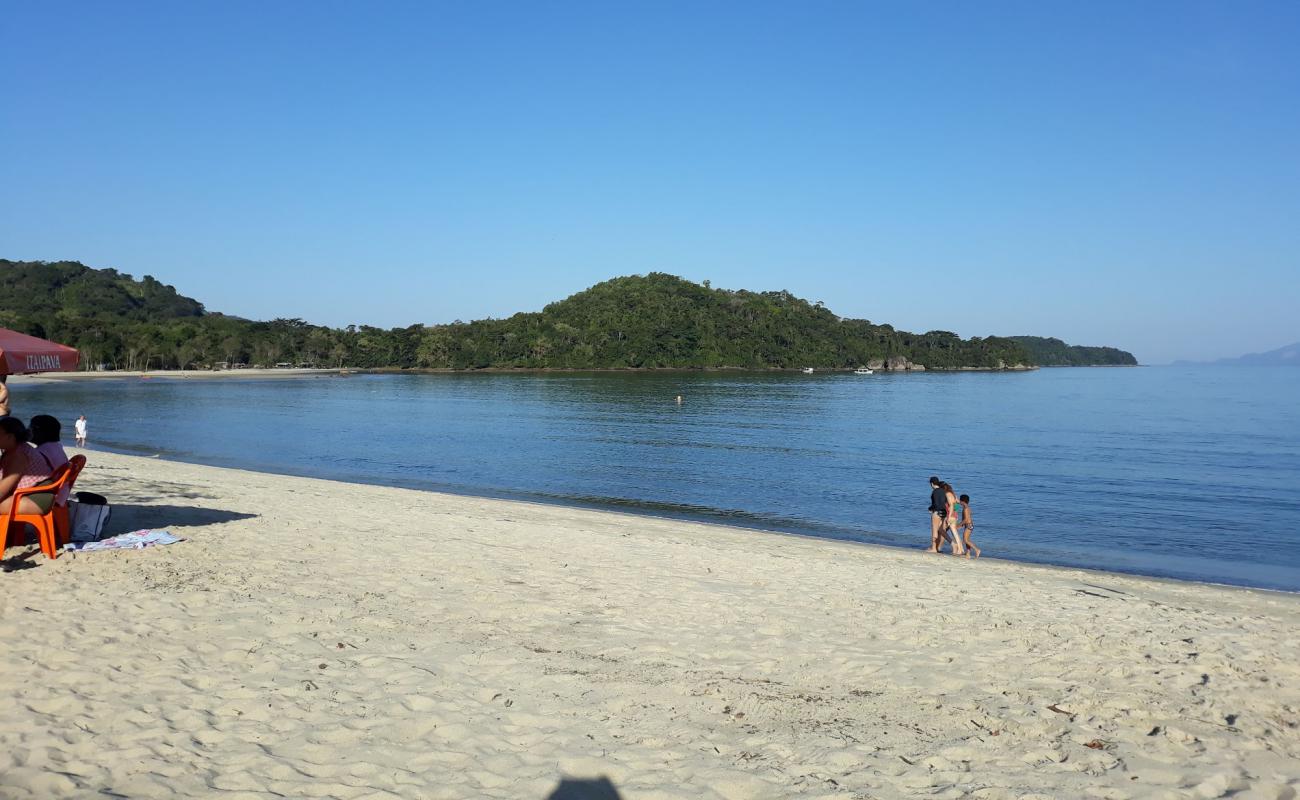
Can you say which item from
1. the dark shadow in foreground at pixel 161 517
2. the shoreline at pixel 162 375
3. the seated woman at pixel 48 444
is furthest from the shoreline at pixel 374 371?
the seated woman at pixel 48 444

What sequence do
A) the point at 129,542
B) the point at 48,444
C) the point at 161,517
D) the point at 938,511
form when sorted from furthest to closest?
the point at 938,511 < the point at 161,517 < the point at 129,542 < the point at 48,444

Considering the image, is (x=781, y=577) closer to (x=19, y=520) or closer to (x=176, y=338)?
(x=19, y=520)

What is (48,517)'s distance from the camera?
8.25 metres

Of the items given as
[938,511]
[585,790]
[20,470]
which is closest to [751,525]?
[938,511]

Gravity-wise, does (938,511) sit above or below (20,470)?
below

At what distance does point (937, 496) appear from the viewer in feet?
51.3

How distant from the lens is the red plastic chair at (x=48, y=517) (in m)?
8.06

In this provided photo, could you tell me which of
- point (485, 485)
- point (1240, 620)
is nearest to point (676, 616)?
point (1240, 620)

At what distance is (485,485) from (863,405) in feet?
166

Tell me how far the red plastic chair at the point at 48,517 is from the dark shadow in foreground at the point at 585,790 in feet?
20.7

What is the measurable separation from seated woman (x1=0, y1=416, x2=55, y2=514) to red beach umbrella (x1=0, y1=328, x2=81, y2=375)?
1.01 m

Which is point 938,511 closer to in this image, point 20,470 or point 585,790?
point 585,790

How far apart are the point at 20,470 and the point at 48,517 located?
538mm

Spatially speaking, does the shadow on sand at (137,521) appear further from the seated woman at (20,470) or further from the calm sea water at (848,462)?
the calm sea water at (848,462)
